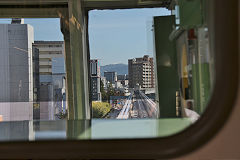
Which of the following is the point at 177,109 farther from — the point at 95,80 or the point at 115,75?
the point at 95,80

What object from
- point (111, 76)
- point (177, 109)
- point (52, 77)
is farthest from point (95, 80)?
point (177, 109)

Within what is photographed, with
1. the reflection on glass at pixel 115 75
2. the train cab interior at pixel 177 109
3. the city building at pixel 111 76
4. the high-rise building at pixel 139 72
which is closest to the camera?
the train cab interior at pixel 177 109

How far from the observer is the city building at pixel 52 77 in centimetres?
269

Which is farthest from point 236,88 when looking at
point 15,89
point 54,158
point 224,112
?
point 15,89

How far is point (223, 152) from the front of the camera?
1071 millimetres

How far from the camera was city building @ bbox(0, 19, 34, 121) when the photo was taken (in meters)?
2.78

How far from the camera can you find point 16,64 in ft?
9.92

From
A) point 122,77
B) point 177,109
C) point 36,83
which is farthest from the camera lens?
point 36,83

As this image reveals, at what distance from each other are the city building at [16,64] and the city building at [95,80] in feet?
2.19

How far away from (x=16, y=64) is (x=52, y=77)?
1.51ft

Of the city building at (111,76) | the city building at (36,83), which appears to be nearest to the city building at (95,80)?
A: the city building at (111,76)

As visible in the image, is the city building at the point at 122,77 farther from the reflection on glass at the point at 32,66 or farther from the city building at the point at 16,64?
the city building at the point at 16,64

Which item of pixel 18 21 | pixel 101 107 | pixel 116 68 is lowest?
pixel 101 107

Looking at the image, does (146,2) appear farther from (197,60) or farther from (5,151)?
(5,151)
